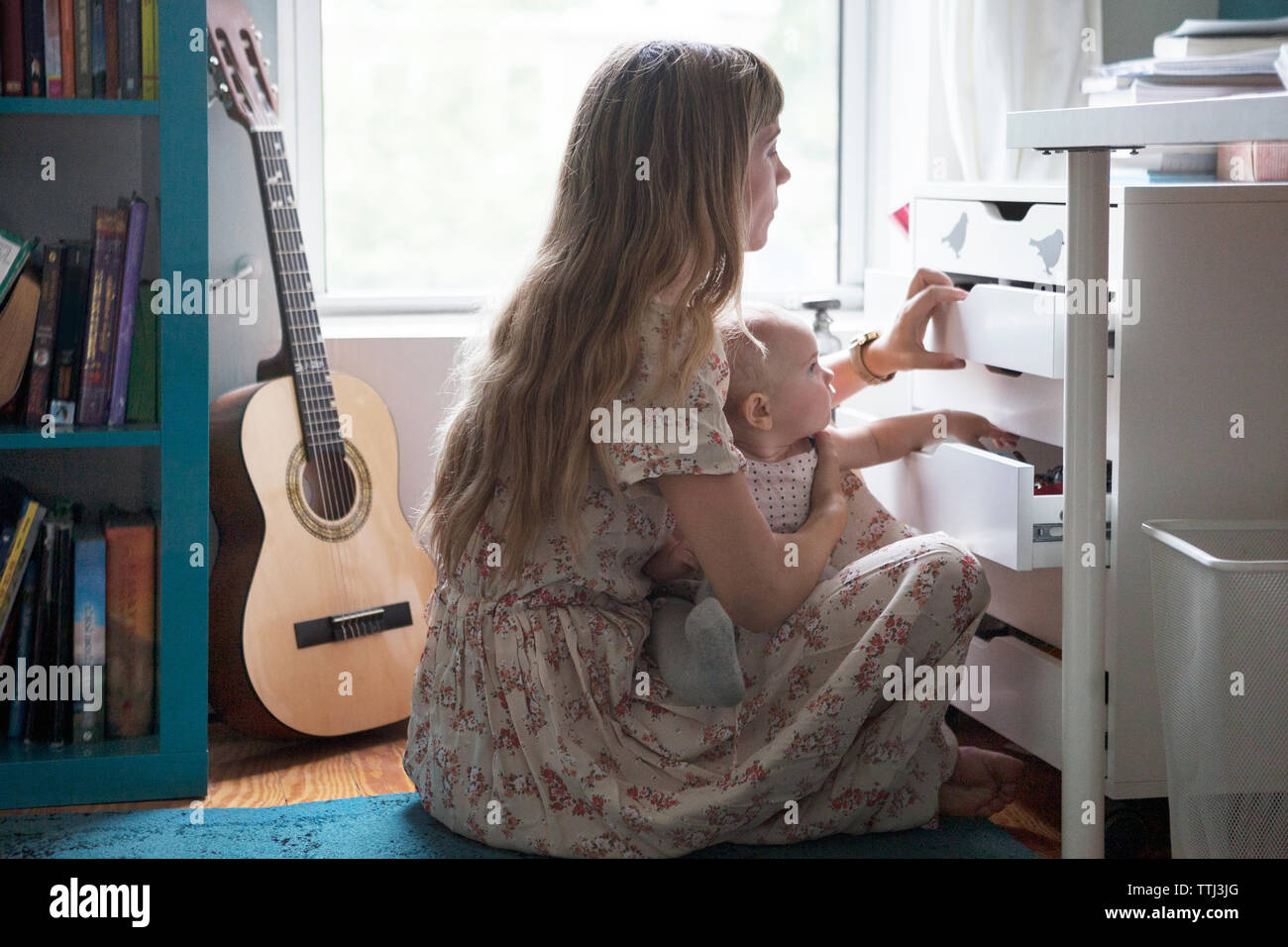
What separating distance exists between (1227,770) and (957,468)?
1.64 feet

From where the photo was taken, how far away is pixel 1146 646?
1.41 metres

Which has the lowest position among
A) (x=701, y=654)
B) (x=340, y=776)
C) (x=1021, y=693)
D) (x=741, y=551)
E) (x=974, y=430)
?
(x=340, y=776)

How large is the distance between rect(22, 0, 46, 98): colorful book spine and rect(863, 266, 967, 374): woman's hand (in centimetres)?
106

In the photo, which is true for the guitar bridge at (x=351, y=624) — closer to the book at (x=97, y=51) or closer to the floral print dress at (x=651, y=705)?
the floral print dress at (x=651, y=705)

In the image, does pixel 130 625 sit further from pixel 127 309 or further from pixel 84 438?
pixel 127 309

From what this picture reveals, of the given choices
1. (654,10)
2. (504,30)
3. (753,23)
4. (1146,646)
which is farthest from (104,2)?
(1146,646)

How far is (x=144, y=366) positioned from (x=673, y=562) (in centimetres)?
72

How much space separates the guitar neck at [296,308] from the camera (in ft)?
6.12


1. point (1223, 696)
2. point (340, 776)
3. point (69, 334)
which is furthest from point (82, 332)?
point (1223, 696)

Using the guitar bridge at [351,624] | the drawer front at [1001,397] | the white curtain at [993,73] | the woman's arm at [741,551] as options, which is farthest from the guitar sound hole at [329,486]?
the white curtain at [993,73]

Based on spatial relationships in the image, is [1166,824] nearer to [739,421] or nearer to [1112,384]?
[1112,384]

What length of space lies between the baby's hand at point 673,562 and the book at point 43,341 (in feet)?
2.57

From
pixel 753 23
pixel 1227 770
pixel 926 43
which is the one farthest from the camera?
pixel 753 23

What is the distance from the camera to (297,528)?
6.00 feet
